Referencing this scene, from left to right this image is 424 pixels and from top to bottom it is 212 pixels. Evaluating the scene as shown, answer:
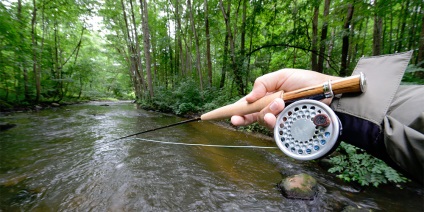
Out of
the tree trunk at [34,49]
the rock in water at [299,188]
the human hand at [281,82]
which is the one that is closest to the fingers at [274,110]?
the human hand at [281,82]

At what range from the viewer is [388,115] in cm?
97

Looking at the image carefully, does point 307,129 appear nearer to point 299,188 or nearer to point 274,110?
point 274,110

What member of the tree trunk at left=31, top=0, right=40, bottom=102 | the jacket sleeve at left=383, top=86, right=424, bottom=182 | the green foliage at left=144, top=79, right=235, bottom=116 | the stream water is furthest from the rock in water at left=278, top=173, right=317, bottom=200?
the tree trunk at left=31, top=0, right=40, bottom=102

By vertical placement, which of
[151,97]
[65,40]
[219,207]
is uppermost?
[65,40]

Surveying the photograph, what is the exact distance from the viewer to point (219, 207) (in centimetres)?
292

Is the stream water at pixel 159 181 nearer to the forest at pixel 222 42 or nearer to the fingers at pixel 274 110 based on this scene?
the forest at pixel 222 42

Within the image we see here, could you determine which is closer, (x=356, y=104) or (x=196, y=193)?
(x=356, y=104)

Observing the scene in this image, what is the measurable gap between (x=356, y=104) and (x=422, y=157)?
14.1 inches

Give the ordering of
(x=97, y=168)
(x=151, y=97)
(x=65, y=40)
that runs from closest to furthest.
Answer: (x=97, y=168)
(x=151, y=97)
(x=65, y=40)

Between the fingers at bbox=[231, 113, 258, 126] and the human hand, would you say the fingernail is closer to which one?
the human hand

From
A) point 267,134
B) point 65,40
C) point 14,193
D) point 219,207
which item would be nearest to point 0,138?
point 14,193

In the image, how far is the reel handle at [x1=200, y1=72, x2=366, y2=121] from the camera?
1033 mm

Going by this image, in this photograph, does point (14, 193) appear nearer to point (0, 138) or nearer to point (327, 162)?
point (0, 138)

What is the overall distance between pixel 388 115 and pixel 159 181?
354 centimetres
